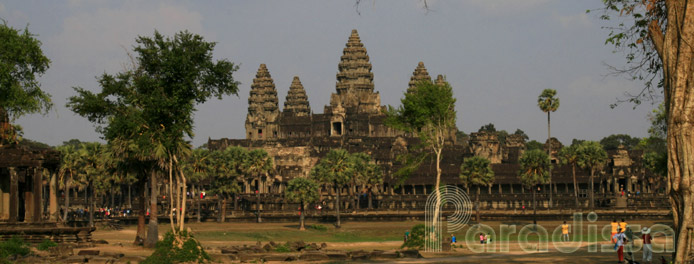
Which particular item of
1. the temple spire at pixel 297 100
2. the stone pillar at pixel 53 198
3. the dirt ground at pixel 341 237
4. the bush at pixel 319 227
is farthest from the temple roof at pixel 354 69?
the stone pillar at pixel 53 198

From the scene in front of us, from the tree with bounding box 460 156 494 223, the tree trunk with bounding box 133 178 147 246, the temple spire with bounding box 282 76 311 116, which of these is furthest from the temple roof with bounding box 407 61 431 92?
the tree trunk with bounding box 133 178 147 246

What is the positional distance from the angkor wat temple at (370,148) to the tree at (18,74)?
4913 centimetres

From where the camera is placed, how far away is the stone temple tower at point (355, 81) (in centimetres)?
16400

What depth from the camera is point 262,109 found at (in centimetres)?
17525

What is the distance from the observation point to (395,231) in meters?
77.9

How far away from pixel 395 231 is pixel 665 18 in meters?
55.7

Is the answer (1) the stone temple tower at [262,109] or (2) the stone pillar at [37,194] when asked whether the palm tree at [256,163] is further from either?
(1) the stone temple tower at [262,109]

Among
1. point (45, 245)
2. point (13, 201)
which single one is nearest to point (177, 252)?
point (45, 245)

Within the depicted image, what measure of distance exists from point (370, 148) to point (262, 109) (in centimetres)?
4282

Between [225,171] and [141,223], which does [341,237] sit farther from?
[225,171]

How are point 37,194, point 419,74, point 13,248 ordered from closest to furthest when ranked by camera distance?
point 13,248 → point 37,194 → point 419,74

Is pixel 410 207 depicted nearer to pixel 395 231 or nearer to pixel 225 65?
pixel 395 231

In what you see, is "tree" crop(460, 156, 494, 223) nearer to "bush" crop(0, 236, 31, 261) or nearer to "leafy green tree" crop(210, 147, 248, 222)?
"leafy green tree" crop(210, 147, 248, 222)

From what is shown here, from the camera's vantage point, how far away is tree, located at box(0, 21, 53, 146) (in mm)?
46281
